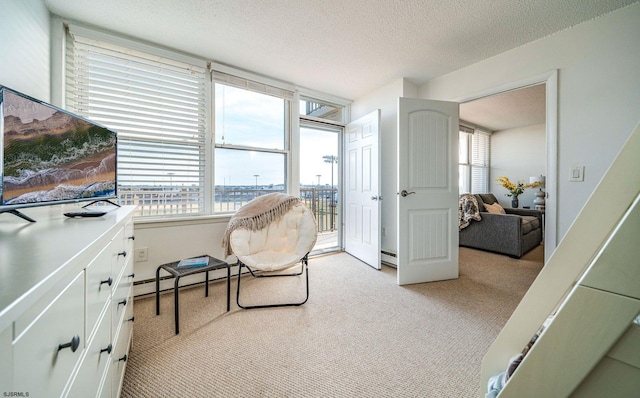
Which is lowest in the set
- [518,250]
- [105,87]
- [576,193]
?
[518,250]

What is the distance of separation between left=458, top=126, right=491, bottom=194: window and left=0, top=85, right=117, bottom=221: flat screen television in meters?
5.79

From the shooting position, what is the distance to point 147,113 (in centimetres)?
224

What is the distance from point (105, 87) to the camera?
80.9 inches

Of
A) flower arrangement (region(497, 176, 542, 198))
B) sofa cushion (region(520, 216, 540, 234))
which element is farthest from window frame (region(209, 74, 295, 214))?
flower arrangement (region(497, 176, 542, 198))

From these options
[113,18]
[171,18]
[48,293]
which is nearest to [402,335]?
[48,293]

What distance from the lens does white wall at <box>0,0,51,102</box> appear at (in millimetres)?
1305

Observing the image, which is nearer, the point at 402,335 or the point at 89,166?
the point at 89,166

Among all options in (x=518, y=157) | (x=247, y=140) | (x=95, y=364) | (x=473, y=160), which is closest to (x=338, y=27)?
(x=247, y=140)

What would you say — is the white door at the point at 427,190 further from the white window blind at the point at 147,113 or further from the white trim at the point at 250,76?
the white window blind at the point at 147,113

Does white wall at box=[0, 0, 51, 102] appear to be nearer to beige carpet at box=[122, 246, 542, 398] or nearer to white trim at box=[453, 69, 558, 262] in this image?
beige carpet at box=[122, 246, 542, 398]

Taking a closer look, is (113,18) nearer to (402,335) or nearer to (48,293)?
(48,293)

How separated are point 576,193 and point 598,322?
89.5 inches

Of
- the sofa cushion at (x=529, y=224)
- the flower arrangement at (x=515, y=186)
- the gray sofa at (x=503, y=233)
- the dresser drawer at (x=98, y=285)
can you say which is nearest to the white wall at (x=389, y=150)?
the gray sofa at (x=503, y=233)

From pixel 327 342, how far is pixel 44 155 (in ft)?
5.82
